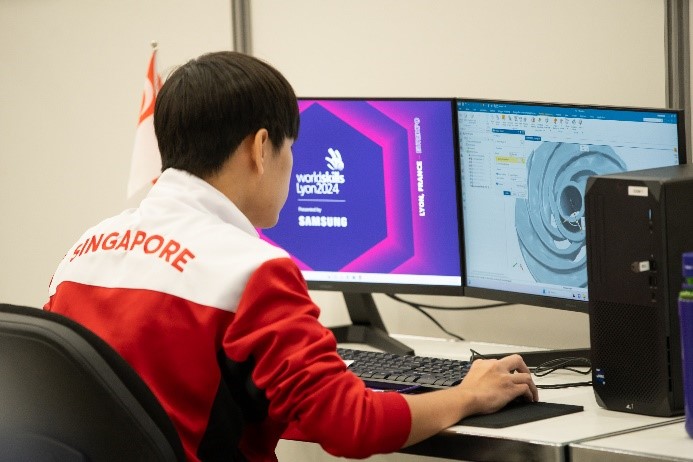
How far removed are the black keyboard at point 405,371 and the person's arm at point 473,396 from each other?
0.12 meters

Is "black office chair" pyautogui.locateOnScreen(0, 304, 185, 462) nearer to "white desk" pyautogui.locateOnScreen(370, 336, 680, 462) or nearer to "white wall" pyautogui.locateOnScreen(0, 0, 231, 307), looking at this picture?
"white desk" pyautogui.locateOnScreen(370, 336, 680, 462)

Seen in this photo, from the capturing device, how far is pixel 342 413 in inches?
56.2

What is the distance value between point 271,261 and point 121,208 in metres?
1.83

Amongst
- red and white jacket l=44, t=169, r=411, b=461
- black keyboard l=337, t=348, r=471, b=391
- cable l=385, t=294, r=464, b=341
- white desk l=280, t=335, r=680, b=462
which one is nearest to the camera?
red and white jacket l=44, t=169, r=411, b=461

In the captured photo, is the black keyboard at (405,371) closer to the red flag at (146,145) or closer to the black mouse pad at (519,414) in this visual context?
the black mouse pad at (519,414)

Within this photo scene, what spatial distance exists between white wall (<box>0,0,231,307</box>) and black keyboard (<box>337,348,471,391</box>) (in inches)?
46.0

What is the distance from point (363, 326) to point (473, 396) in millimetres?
794

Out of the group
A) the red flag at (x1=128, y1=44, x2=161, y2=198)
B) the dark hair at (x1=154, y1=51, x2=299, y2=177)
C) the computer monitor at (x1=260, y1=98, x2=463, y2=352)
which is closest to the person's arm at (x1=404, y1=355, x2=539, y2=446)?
the dark hair at (x1=154, y1=51, x2=299, y2=177)

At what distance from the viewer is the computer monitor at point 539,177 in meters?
1.96

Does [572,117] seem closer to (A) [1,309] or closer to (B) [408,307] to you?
(B) [408,307]

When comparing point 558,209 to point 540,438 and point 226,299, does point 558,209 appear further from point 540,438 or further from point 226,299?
point 226,299

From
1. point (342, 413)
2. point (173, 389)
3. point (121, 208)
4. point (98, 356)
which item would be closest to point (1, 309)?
point (98, 356)

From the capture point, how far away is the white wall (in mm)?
3043

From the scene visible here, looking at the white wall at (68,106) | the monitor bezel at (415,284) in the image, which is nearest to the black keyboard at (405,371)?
the monitor bezel at (415,284)
